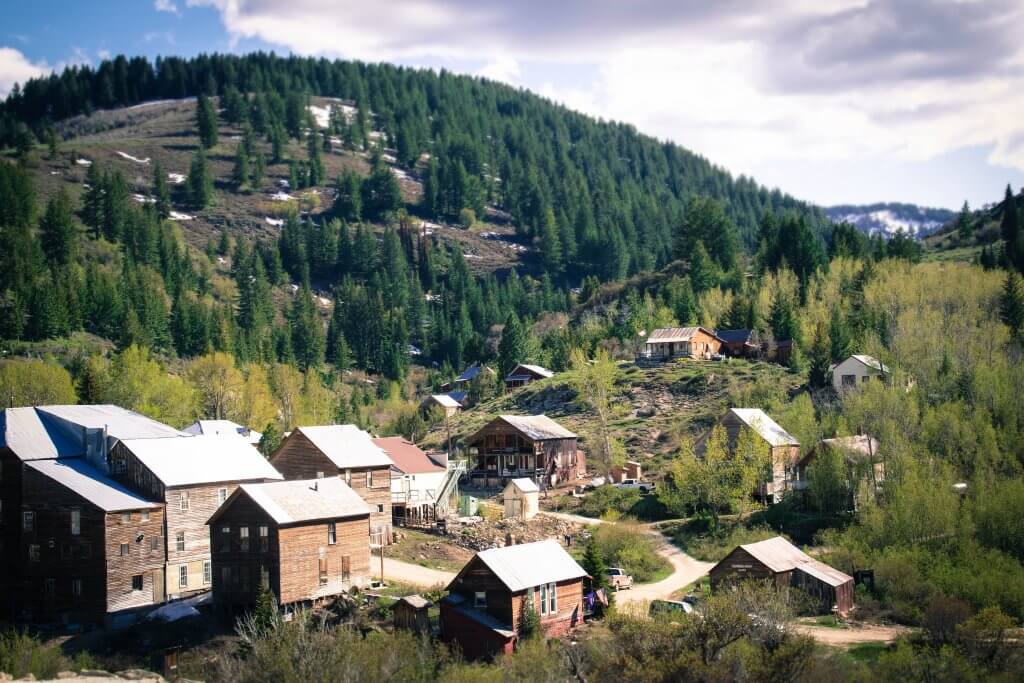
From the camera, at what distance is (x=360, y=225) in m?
181

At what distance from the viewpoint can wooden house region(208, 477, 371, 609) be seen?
48.4 metres

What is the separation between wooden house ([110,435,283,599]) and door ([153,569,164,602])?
34 centimetres

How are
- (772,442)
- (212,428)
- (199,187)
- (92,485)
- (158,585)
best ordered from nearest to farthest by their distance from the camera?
(158,585)
(92,485)
(212,428)
(772,442)
(199,187)

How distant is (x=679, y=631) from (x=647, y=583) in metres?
17.3

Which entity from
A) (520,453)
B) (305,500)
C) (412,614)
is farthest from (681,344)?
(412,614)

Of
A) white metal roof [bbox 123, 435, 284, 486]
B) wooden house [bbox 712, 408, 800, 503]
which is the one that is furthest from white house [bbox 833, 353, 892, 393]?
white metal roof [bbox 123, 435, 284, 486]

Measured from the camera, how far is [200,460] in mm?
54594

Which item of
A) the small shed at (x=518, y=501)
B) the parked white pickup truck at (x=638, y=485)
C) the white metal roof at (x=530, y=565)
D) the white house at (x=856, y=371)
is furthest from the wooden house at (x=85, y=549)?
the white house at (x=856, y=371)

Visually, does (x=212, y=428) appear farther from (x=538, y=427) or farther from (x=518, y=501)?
(x=538, y=427)

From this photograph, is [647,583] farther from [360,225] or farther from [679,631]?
[360,225]

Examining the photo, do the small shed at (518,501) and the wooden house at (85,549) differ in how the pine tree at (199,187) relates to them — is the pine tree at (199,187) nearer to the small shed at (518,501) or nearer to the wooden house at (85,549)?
the small shed at (518,501)

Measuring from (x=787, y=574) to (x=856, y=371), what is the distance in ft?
120

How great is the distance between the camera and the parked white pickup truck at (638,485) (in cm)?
7371

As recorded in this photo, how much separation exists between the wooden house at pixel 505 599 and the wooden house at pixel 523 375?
2314 inches
